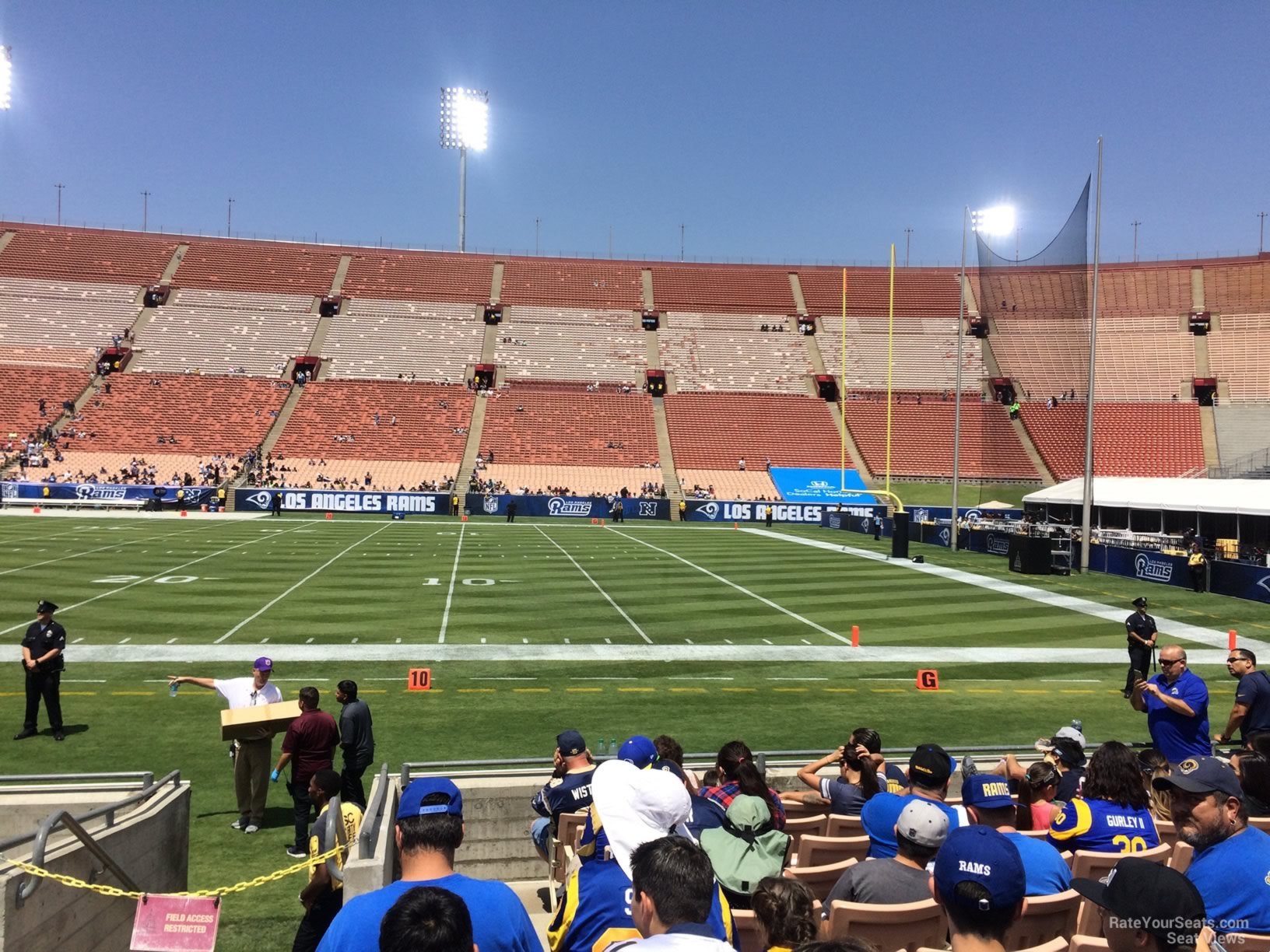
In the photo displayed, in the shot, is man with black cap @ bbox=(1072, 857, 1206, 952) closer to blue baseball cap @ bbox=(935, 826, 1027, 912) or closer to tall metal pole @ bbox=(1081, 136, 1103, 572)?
blue baseball cap @ bbox=(935, 826, 1027, 912)

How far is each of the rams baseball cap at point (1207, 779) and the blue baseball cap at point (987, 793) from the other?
883 mm

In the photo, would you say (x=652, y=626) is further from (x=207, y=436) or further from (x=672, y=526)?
(x=207, y=436)

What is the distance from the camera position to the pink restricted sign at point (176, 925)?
5.53 metres

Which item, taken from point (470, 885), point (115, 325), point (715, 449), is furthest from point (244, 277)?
point (470, 885)

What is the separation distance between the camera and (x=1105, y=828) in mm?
5645

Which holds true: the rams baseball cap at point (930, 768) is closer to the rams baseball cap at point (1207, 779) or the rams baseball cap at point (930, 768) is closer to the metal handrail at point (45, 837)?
the rams baseball cap at point (1207, 779)

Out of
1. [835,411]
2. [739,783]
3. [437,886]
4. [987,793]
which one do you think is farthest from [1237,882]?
[835,411]

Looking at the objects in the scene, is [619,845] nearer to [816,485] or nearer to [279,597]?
[279,597]

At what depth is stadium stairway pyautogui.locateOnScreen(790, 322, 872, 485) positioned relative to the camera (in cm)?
7019

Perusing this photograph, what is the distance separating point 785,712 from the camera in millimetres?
14258

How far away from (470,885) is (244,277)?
9421 cm

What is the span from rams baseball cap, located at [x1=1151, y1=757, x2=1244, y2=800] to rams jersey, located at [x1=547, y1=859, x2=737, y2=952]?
233 centimetres

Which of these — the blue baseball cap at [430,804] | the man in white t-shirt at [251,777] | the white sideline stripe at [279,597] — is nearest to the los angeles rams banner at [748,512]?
the white sideline stripe at [279,597]

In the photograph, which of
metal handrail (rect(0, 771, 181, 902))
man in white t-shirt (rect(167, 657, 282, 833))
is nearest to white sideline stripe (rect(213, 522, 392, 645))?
man in white t-shirt (rect(167, 657, 282, 833))
